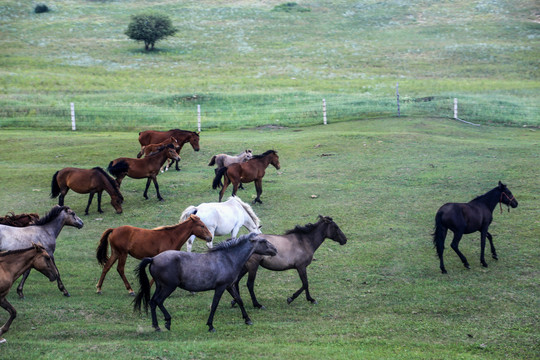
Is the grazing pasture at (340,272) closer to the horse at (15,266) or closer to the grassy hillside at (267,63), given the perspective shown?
the horse at (15,266)

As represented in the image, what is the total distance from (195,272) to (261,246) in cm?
131

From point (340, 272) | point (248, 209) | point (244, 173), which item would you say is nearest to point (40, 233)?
point (248, 209)

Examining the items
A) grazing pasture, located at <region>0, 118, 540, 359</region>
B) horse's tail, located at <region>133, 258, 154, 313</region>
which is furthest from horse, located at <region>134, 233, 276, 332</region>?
grazing pasture, located at <region>0, 118, 540, 359</region>

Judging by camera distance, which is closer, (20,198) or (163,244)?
(163,244)

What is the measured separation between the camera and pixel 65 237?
13781 millimetres

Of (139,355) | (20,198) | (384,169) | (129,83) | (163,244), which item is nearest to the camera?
(139,355)

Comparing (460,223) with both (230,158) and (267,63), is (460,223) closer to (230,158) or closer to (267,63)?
(230,158)

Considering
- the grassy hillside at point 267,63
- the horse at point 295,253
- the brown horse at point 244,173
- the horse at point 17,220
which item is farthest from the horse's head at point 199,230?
the grassy hillside at point 267,63

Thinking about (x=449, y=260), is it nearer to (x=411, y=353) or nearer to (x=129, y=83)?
(x=411, y=353)

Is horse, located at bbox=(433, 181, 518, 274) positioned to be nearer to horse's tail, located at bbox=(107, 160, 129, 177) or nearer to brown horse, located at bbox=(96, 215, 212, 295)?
brown horse, located at bbox=(96, 215, 212, 295)

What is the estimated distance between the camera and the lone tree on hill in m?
54.8

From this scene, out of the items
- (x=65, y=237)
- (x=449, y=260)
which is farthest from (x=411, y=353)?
(x=65, y=237)

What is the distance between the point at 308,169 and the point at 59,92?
931 inches

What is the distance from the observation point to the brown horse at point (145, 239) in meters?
10.2
